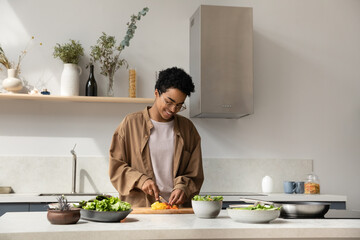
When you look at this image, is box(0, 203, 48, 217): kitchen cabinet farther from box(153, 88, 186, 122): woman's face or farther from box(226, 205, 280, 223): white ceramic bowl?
box(226, 205, 280, 223): white ceramic bowl

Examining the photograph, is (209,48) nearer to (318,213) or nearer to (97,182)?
(97,182)

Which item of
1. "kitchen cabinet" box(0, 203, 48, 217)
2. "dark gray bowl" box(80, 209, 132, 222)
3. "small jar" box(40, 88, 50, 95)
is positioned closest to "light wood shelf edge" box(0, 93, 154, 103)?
"small jar" box(40, 88, 50, 95)

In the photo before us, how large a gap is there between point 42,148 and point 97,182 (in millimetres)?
538

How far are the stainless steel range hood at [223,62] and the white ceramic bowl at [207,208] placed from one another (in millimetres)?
1833

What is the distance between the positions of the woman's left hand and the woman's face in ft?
1.68

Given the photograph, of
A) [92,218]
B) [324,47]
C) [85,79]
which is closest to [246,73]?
[324,47]

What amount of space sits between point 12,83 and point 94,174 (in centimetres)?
99

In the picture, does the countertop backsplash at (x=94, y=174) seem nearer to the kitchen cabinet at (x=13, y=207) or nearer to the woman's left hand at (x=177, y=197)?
the kitchen cabinet at (x=13, y=207)

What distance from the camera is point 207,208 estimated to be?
199 cm

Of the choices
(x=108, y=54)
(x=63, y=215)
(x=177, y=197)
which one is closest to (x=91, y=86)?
(x=108, y=54)

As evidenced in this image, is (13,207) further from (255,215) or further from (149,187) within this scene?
(255,215)

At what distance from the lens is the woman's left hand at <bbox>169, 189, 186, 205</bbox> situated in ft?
8.56

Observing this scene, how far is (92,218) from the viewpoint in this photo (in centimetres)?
182

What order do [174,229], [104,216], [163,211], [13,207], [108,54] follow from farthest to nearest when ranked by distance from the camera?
[108,54] < [13,207] < [163,211] < [104,216] < [174,229]
